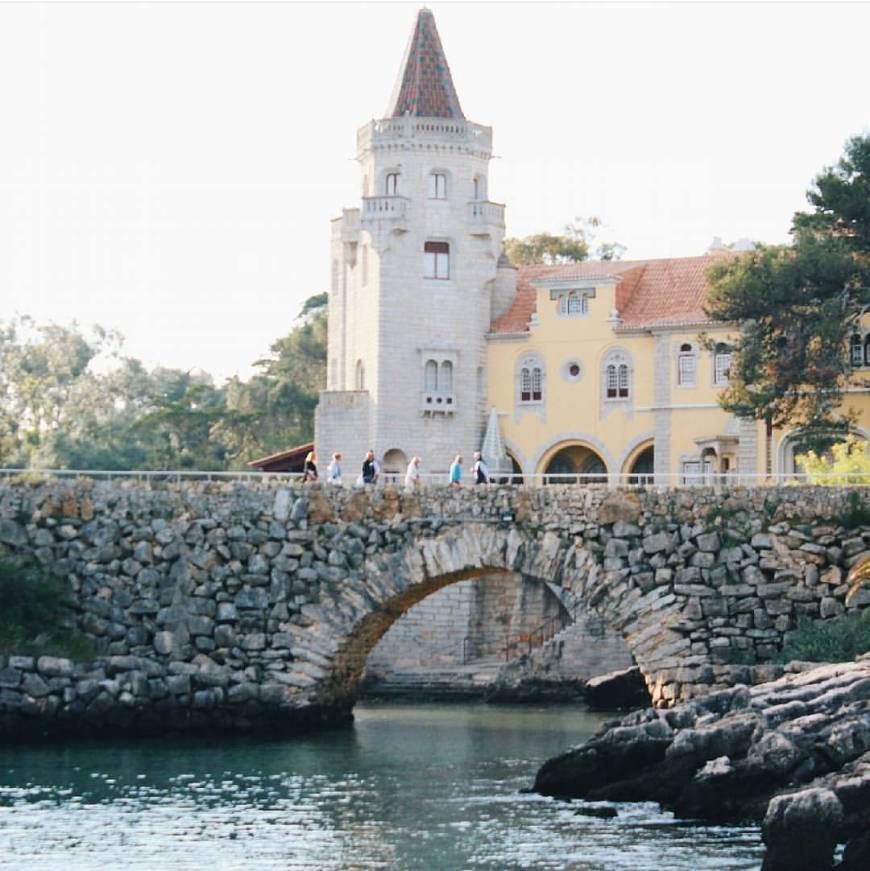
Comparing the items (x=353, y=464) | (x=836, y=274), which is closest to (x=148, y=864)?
(x=836, y=274)

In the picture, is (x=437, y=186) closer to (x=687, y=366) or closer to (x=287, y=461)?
(x=687, y=366)

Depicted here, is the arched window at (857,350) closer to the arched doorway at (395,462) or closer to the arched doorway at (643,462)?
the arched doorway at (643,462)

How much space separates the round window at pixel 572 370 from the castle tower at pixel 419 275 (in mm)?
2407

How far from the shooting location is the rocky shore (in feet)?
97.9

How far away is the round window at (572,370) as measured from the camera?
68.4m

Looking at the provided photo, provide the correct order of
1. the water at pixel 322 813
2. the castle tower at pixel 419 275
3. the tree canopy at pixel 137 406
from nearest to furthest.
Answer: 1. the water at pixel 322 813
2. the castle tower at pixel 419 275
3. the tree canopy at pixel 137 406

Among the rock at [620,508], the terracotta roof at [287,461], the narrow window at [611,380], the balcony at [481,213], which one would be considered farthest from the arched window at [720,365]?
the rock at [620,508]

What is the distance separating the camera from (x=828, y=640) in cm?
4206

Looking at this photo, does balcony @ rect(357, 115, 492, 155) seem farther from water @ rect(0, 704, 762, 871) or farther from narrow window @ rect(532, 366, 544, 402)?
water @ rect(0, 704, 762, 871)

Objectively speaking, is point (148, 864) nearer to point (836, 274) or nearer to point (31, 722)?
point (31, 722)

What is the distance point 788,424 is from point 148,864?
32.2 m

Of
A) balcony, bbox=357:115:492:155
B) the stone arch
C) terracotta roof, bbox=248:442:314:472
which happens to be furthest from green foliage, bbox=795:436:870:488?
terracotta roof, bbox=248:442:314:472

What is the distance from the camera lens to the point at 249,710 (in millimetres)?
45438

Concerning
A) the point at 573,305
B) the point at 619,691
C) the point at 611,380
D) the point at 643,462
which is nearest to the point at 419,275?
the point at 573,305
